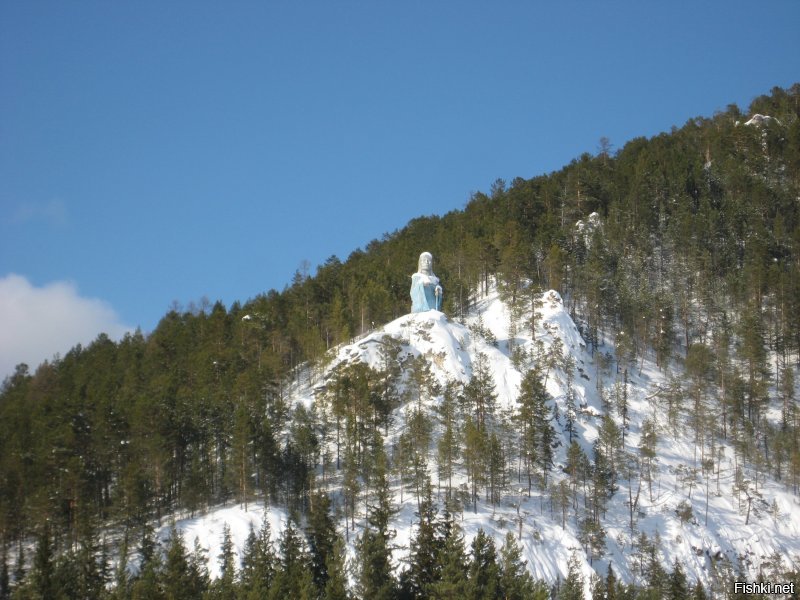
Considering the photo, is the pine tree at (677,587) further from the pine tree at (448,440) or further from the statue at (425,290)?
the statue at (425,290)

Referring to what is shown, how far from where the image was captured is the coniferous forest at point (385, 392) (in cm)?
4238

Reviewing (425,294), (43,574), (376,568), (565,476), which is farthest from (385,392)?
(43,574)

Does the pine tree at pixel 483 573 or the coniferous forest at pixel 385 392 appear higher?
the coniferous forest at pixel 385 392

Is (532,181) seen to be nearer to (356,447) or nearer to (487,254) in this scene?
(487,254)

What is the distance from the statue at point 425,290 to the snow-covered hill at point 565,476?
5.50ft

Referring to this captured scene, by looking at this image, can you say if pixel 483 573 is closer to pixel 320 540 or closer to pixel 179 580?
pixel 320 540

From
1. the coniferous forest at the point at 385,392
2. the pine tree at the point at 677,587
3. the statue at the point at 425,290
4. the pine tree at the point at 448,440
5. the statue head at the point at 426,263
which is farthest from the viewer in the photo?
the statue head at the point at 426,263

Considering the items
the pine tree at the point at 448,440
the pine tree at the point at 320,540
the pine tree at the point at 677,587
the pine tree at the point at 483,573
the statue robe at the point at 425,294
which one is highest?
the statue robe at the point at 425,294

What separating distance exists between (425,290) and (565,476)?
80.6 feet

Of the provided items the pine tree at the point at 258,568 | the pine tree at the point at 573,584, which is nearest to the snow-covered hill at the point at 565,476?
the pine tree at the point at 573,584

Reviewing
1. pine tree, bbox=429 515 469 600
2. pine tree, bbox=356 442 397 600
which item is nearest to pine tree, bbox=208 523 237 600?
pine tree, bbox=356 442 397 600

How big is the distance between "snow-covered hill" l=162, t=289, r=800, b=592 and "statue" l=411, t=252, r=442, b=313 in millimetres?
1676

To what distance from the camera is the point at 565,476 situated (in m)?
59.7

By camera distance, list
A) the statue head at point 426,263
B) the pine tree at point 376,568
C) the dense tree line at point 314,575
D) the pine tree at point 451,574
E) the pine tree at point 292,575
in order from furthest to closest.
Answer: the statue head at point 426,263 → the pine tree at point 376,568 → the dense tree line at point 314,575 → the pine tree at point 451,574 → the pine tree at point 292,575
